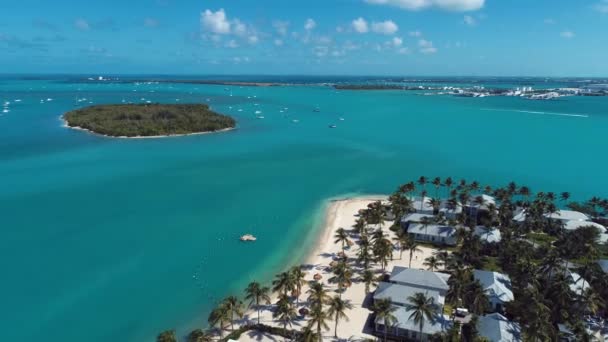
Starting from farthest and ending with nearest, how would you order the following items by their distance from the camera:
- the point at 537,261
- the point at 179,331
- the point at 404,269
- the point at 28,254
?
the point at 28,254 → the point at 537,261 → the point at 404,269 → the point at 179,331

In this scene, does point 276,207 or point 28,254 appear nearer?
point 28,254

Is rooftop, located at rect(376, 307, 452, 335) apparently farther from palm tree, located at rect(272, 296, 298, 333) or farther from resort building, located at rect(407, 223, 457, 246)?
resort building, located at rect(407, 223, 457, 246)

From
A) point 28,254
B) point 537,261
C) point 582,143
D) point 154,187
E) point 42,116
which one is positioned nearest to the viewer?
point 537,261

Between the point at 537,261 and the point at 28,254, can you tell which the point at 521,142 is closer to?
the point at 537,261

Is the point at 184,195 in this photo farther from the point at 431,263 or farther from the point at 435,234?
the point at 431,263

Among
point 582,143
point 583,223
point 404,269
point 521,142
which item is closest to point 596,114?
point 582,143

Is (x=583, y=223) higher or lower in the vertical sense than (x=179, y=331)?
higher

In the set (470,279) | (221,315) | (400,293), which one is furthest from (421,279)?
(221,315)
